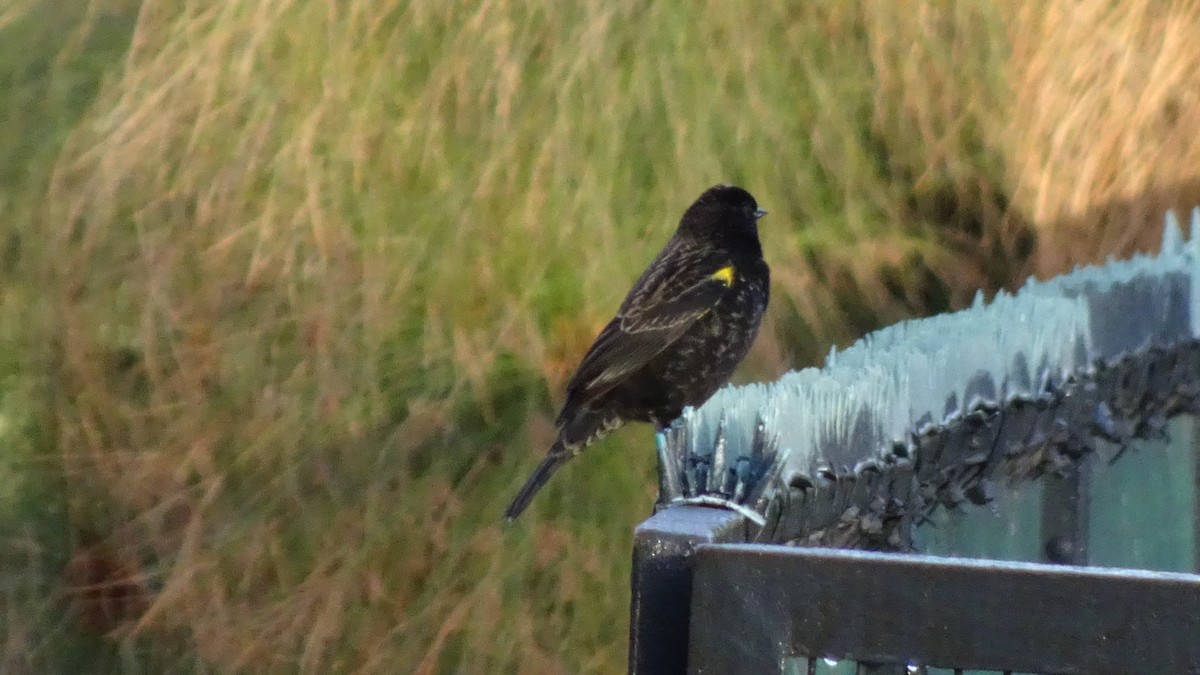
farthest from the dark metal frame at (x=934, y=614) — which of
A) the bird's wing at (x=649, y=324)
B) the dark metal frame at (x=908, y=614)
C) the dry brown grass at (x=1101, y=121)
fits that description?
the dry brown grass at (x=1101, y=121)

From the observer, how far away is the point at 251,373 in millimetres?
2654

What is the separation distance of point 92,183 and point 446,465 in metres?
0.93

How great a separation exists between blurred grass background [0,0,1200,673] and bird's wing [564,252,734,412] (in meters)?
0.40

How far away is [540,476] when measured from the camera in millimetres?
2393

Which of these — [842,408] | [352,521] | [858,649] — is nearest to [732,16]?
[352,521]

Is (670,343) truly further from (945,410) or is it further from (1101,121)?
(1101,121)

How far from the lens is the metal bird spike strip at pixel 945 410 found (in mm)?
1168

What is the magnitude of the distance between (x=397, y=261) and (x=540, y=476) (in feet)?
1.92

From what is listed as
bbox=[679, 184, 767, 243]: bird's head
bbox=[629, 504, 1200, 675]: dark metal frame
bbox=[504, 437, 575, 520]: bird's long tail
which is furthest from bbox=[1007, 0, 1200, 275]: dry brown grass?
bbox=[629, 504, 1200, 675]: dark metal frame

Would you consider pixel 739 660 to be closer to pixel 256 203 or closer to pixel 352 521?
pixel 352 521

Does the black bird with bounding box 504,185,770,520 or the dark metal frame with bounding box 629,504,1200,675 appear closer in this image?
the dark metal frame with bounding box 629,504,1200,675

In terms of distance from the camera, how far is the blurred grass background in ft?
8.57

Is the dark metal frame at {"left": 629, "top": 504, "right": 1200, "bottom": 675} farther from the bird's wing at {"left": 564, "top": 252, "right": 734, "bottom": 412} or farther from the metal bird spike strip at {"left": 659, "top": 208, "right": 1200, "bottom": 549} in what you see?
the bird's wing at {"left": 564, "top": 252, "right": 734, "bottom": 412}

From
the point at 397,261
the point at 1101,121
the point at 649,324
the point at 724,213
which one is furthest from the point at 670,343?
the point at 1101,121
